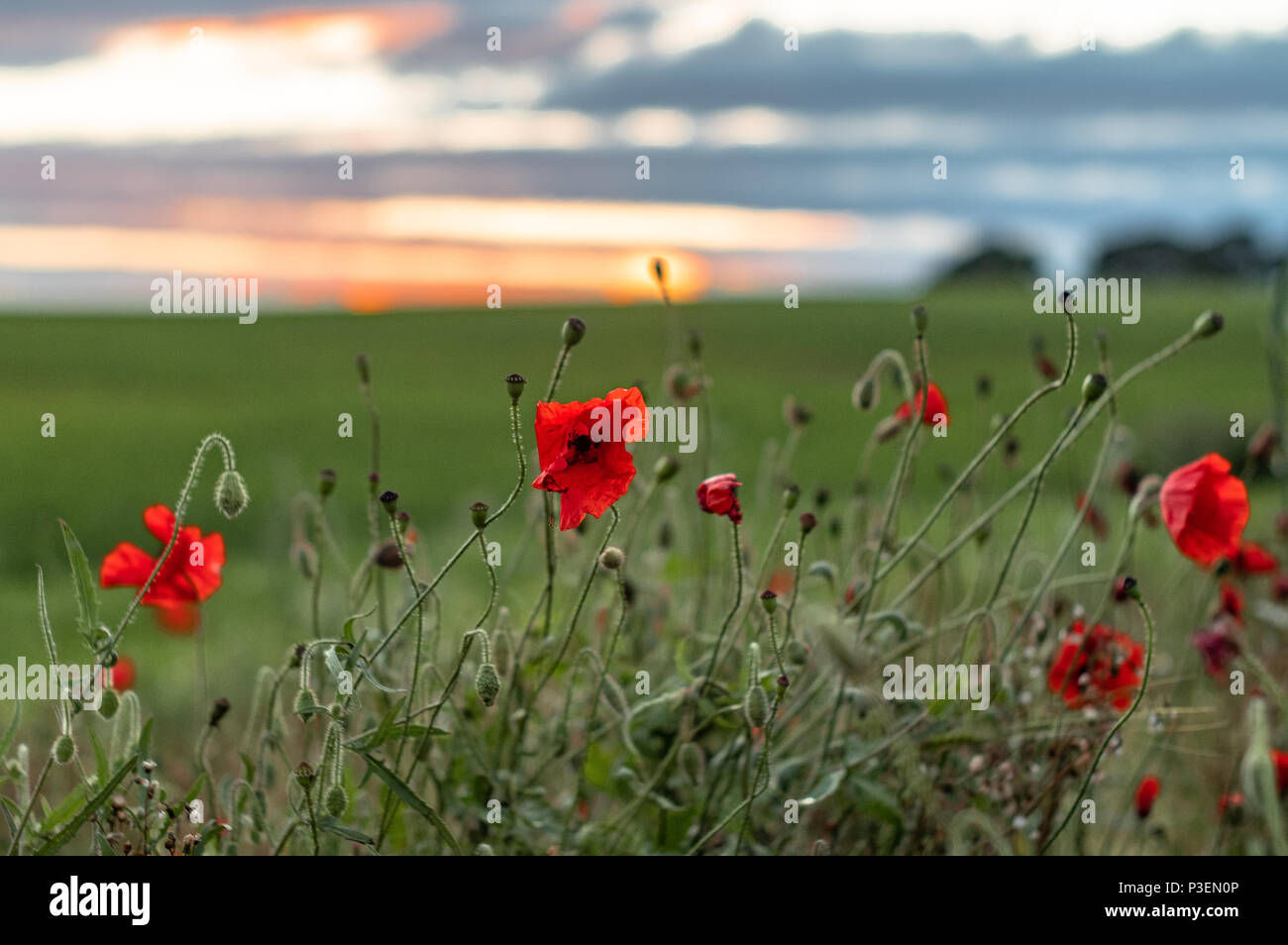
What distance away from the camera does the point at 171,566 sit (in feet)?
5.13

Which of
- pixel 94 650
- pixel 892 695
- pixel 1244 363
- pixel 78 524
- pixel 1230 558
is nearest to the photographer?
pixel 94 650

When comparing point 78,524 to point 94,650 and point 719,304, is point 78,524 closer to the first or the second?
point 94,650

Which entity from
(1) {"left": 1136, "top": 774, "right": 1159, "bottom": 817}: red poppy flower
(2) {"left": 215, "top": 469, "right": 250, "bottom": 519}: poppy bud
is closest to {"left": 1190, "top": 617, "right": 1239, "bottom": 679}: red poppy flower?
(1) {"left": 1136, "top": 774, "right": 1159, "bottom": 817}: red poppy flower

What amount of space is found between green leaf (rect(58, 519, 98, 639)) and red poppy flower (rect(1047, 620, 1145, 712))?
50.7 inches

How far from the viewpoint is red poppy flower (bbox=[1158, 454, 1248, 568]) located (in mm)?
1571

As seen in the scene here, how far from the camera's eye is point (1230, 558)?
207cm

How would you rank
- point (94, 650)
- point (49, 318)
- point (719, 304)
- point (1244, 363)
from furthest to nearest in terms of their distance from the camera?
point (719, 304)
point (49, 318)
point (1244, 363)
point (94, 650)

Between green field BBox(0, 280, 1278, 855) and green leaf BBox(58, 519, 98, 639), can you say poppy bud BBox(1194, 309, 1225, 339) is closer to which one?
green field BBox(0, 280, 1278, 855)

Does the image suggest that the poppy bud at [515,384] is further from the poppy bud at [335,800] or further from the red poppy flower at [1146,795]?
the red poppy flower at [1146,795]

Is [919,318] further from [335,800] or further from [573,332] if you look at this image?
[335,800]

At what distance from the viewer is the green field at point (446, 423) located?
320cm
